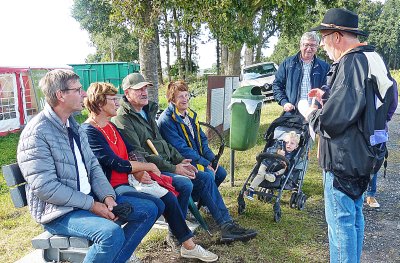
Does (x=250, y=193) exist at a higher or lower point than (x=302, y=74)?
lower

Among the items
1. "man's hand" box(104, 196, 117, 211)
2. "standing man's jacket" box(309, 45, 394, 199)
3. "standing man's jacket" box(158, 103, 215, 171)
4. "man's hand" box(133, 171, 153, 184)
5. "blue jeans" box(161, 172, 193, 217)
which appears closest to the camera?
"standing man's jacket" box(309, 45, 394, 199)

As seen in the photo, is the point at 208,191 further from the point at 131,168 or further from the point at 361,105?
the point at 361,105

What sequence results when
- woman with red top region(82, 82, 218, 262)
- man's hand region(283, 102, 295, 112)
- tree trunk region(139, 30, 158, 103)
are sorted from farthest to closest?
tree trunk region(139, 30, 158, 103) → man's hand region(283, 102, 295, 112) → woman with red top region(82, 82, 218, 262)

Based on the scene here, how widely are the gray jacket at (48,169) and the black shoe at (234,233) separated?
1550mm

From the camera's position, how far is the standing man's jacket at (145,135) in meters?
3.49

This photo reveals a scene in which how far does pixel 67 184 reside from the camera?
2.62 meters

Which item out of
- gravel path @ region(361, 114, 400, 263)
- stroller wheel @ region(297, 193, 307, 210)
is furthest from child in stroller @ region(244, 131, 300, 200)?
gravel path @ region(361, 114, 400, 263)

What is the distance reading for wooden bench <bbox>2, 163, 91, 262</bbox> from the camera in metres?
2.56

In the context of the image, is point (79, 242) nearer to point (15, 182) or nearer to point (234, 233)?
point (15, 182)

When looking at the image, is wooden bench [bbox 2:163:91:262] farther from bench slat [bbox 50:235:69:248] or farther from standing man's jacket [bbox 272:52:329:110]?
standing man's jacket [bbox 272:52:329:110]

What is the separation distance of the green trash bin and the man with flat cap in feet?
7.58

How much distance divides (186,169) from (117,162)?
82 cm

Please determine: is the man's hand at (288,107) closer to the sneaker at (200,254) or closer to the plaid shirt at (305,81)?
the plaid shirt at (305,81)

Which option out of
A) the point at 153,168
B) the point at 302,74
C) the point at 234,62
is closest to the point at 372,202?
the point at 302,74
